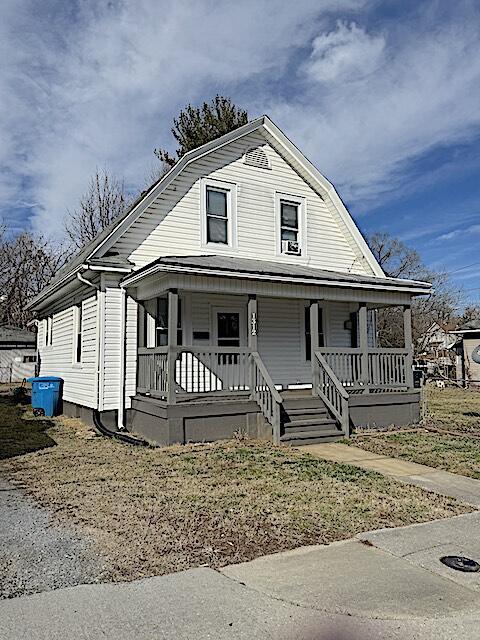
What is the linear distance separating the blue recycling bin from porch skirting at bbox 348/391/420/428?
26.9 ft

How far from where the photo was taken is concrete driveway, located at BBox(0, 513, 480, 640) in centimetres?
327

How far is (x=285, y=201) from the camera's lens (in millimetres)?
14688

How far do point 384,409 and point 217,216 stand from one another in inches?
243

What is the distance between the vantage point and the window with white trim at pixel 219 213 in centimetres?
1341

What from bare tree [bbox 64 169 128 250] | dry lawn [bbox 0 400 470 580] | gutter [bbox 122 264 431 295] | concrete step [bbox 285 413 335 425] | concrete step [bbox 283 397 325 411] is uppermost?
bare tree [bbox 64 169 128 250]

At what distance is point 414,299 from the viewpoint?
45000 mm

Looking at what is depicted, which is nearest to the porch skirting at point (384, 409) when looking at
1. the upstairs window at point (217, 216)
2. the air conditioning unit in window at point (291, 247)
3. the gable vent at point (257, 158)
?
the air conditioning unit in window at point (291, 247)

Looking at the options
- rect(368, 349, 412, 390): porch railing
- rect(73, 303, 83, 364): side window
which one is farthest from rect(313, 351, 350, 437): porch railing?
rect(73, 303, 83, 364): side window

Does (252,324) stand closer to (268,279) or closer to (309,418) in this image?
(268,279)

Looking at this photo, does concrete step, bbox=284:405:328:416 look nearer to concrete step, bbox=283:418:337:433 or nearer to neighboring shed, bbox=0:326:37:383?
concrete step, bbox=283:418:337:433

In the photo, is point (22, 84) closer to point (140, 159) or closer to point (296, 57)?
point (296, 57)

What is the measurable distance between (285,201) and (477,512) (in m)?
10.3

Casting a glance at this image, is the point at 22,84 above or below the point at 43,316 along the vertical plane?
above

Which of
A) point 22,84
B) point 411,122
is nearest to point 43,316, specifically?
point 22,84
